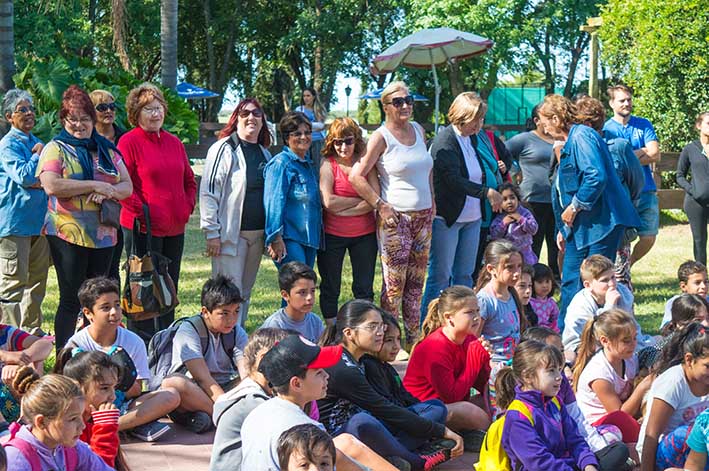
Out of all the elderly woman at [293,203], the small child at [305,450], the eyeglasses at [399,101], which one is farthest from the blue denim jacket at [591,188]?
the small child at [305,450]

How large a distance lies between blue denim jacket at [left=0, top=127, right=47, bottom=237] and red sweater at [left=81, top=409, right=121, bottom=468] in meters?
2.77

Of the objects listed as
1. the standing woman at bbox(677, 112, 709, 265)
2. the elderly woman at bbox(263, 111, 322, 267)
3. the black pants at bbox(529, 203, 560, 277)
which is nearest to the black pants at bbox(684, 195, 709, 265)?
the standing woman at bbox(677, 112, 709, 265)

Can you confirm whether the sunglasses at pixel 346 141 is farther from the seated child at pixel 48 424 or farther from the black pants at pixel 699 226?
the black pants at pixel 699 226

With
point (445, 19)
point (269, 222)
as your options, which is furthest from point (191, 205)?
point (445, 19)

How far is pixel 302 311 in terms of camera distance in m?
5.97

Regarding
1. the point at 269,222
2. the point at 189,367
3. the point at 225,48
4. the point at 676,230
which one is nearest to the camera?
the point at 189,367

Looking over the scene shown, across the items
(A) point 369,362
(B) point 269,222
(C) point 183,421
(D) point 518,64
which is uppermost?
(D) point 518,64

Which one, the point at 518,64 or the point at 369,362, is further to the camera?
the point at 518,64

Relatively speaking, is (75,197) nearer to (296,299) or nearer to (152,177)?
(152,177)

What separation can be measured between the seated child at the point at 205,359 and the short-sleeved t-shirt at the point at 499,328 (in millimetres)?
1549

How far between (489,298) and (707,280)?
177cm

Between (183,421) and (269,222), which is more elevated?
(269,222)

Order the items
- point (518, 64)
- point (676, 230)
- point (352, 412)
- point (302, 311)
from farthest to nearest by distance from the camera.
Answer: point (518, 64), point (676, 230), point (302, 311), point (352, 412)

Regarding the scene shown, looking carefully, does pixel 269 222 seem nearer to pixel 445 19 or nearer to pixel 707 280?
pixel 707 280
